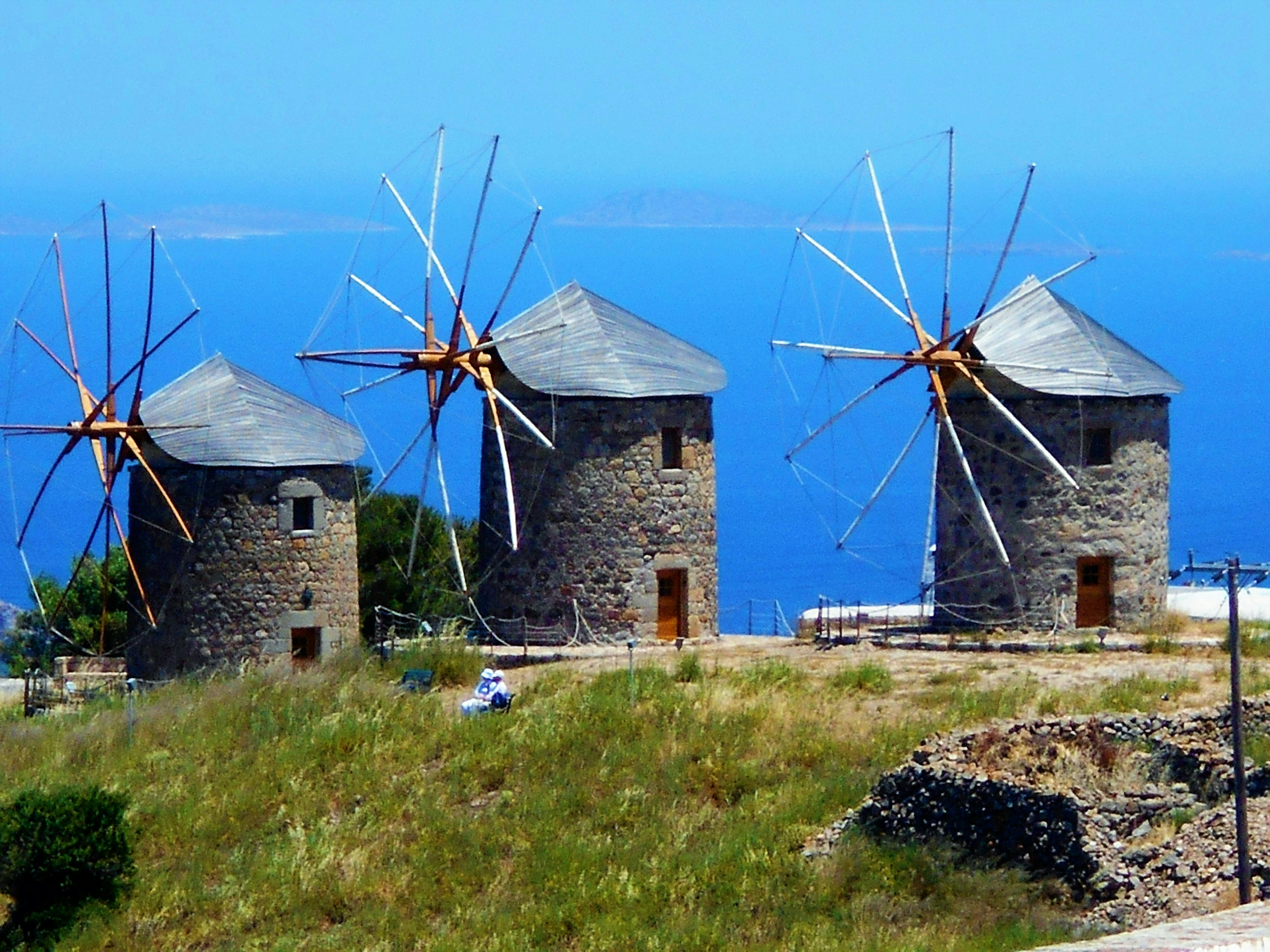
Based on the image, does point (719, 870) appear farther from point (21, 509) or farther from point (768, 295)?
point (768, 295)

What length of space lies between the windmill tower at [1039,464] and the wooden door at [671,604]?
184 centimetres

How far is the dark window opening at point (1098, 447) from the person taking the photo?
97.0 feet

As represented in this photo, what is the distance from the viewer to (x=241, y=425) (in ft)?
97.0

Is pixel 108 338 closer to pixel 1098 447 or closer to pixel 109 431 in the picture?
pixel 109 431

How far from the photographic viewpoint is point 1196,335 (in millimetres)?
160375

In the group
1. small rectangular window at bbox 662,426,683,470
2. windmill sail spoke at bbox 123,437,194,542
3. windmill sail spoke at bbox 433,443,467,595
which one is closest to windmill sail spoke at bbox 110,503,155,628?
windmill sail spoke at bbox 123,437,194,542

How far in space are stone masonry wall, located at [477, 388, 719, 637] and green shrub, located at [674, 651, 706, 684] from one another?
265 centimetres

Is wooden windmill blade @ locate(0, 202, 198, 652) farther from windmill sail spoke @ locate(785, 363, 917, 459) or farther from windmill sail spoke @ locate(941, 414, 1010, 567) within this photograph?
windmill sail spoke @ locate(941, 414, 1010, 567)

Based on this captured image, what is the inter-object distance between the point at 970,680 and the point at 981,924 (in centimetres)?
683

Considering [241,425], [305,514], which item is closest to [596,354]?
[305,514]

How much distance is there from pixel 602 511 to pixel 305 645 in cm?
368

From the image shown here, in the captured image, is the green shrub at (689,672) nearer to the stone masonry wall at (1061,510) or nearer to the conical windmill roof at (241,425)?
the stone masonry wall at (1061,510)

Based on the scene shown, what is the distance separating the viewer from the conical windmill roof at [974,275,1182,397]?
96.7 ft

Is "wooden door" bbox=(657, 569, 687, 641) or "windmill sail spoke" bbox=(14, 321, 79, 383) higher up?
"windmill sail spoke" bbox=(14, 321, 79, 383)
